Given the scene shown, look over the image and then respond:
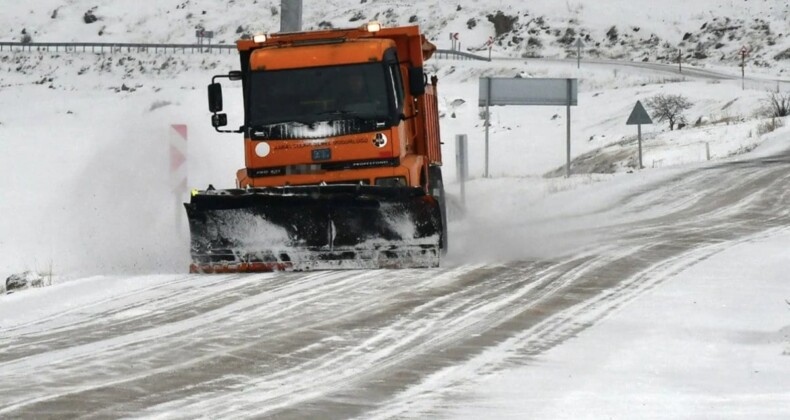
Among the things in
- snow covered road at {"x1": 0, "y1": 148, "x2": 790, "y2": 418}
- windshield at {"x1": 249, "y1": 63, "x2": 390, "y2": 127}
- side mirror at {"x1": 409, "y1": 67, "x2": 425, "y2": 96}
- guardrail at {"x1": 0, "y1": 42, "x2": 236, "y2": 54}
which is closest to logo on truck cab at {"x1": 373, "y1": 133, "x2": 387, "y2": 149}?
windshield at {"x1": 249, "y1": 63, "x2": 390, "y2": 127}

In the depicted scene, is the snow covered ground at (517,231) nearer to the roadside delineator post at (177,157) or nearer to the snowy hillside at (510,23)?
the roadside delineator post at (177,157)

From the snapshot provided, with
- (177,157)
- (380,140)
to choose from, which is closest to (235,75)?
(380,140)

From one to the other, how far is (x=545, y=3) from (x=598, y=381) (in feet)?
199

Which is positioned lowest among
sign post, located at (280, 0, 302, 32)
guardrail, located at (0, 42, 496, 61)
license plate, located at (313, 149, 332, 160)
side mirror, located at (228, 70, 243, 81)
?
license plate, located at (313, 149, 332, 160)

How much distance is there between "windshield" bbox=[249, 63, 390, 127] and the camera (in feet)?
44.2

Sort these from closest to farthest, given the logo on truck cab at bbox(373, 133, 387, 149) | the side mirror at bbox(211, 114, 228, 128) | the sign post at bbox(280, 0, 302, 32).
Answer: the logo on truck cab at bbox(373, 133, 387, 149), the side mirror at bbox(211, 114, 228, 128), the sign post at bbox(280, 0, 302, 32)

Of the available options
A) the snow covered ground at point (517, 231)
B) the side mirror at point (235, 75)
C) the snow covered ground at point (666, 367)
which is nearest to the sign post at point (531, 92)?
the snow covered ground at point (517, 231)

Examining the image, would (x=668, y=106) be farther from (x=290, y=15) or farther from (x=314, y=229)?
(x=314, y=229)

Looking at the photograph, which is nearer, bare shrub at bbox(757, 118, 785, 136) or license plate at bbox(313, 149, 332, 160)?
license plate at bbox(313, 149, 332, 160)

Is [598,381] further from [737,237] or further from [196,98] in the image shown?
[196,98]

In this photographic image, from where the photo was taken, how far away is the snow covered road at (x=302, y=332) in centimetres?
668

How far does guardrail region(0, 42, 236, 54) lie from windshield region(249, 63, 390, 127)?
50913mm

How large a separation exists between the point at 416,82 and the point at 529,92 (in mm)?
15711

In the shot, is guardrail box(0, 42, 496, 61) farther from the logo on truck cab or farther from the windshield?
the logo on truck cab
